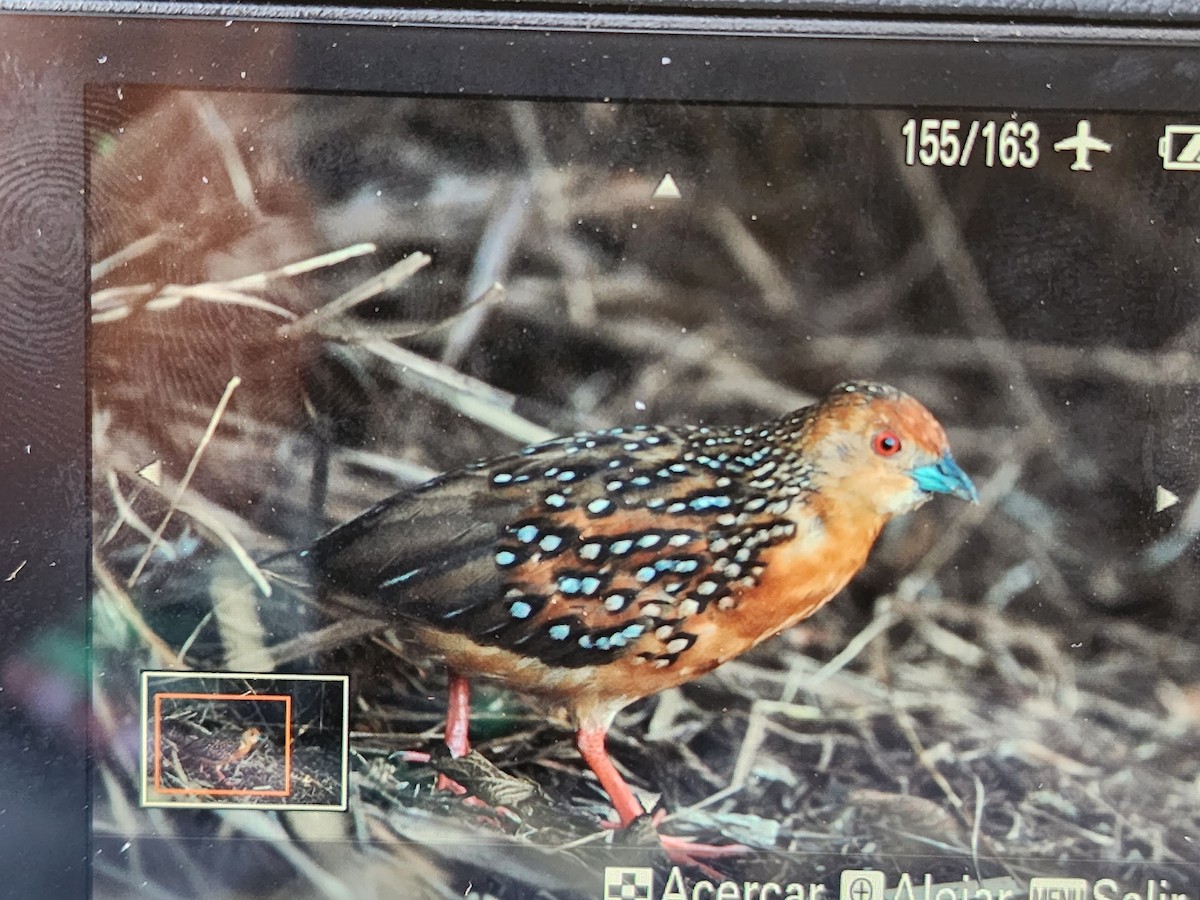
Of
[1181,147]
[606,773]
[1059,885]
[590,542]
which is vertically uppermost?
[1181,147]

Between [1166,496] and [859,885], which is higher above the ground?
[1166,496]

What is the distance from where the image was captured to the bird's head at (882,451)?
3.32 feet

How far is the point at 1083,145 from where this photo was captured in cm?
99

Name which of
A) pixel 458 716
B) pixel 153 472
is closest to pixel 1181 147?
pixel 458 716

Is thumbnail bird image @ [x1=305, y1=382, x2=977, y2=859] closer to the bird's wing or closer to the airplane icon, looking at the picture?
the bird's wing

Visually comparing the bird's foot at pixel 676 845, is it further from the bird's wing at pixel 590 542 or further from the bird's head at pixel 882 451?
the bird's head at pixel 882 451

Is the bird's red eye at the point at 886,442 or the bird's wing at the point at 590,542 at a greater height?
the bird's red eye at the point at 886,442

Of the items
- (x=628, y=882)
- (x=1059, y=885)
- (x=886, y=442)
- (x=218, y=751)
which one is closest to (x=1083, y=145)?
(x=886, y=442)

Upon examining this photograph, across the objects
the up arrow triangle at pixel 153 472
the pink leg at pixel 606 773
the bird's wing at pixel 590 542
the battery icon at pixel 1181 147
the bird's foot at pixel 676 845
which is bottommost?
the bird's foot at pixel 676 845

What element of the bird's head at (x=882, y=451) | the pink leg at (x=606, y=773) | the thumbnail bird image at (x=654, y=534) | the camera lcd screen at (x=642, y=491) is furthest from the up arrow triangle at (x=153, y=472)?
the bird's head at (x=882, y=451)

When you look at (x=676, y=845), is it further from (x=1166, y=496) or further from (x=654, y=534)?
(x=1166, y=496)

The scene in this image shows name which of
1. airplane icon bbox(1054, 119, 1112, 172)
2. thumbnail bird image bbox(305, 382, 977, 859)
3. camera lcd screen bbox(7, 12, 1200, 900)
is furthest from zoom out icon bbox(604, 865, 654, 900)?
airplane icon bbox(1054, 119, 1112, 172)

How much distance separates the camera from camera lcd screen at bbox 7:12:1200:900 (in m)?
1.00

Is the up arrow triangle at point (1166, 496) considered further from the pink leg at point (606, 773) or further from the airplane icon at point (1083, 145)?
the pink leg at point (606, 773)
